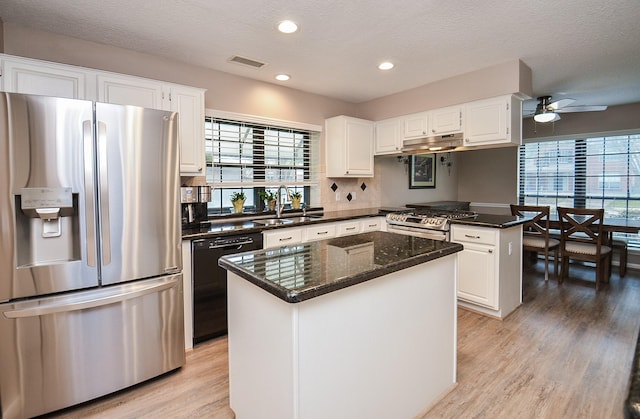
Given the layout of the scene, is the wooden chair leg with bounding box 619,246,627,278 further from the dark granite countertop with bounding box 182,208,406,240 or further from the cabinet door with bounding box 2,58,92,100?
the cabinet door with bounding box 2,58,92,100

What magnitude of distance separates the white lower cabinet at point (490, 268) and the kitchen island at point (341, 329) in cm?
131

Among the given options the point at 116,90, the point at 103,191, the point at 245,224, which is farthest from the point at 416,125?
the point at 103,191

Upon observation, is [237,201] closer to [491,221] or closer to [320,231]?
[320,231]

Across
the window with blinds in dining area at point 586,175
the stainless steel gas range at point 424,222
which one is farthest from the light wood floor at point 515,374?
the window with blinds in dining area at point 586,175

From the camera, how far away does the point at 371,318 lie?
1.55 metres

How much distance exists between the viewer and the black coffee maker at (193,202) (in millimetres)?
2922

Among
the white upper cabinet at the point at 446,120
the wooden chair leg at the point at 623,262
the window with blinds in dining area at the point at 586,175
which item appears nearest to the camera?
the white upper cabinet at the point at 446,120

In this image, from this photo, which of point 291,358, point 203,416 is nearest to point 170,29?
point 291,358

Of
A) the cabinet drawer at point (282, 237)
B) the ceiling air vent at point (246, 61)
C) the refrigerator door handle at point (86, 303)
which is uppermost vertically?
the ceiling air vent at point (246, 61)

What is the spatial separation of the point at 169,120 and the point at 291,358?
5.73 feet

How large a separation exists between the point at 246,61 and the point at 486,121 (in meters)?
2.51

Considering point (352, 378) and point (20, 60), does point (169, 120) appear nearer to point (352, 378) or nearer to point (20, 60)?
point (20, 60)

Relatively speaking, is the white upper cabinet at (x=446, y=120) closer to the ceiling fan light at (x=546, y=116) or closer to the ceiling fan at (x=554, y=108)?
the ceiling fan at (x=554, y=108)

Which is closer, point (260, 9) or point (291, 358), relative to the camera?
point (291, 358)
